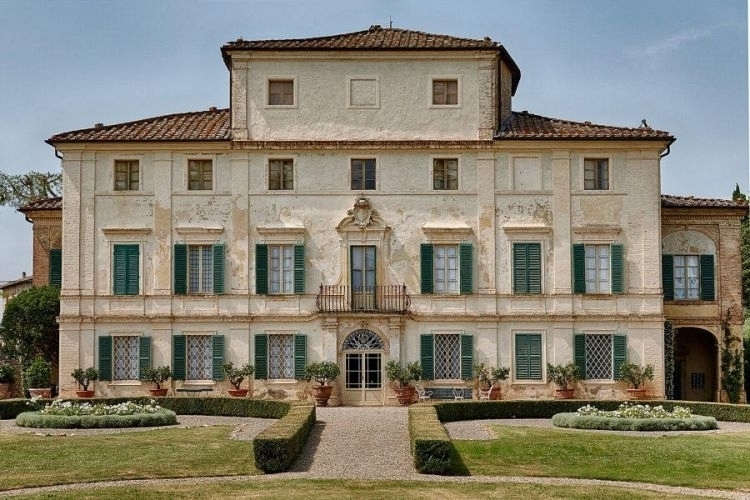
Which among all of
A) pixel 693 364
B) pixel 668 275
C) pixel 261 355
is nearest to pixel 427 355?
pixel 261 355

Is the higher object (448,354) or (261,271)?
(261,271)

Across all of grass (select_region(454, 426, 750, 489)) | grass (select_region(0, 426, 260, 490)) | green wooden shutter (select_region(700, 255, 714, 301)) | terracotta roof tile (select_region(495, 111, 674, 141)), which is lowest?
grass (select_region(454, 426, 750, 489))

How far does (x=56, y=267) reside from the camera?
36.9 meters

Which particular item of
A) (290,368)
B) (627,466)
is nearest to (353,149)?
(290,368)

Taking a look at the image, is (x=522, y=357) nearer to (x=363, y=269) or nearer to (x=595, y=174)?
(x=363, y=269)

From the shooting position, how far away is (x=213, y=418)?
1191 inches

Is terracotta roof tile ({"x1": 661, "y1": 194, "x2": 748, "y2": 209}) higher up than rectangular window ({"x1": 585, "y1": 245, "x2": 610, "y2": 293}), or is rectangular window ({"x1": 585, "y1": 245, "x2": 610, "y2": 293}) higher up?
terracotta roof tile ({"x1": 661, "y1": 194, "x2": 748, "y2": 209})

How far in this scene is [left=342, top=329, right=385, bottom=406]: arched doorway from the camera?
113 ft

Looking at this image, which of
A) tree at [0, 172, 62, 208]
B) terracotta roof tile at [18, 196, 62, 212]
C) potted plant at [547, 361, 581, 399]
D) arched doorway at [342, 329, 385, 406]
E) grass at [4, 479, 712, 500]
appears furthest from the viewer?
tree at [0, 172, 62, 208]

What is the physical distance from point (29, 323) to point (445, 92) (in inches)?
612

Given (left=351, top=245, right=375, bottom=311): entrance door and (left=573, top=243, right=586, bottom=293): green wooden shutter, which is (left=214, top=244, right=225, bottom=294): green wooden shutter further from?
(left=573, top=243, right=586, bottom=293): green wooden shutter

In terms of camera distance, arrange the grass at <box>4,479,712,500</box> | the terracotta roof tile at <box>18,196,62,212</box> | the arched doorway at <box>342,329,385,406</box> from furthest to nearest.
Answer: the terracotta roof tile at <box>18,196,62,212</box>, the arched doorway at <box>342,329,385,406</box>, the grass at <box>4,479,712,500</box>

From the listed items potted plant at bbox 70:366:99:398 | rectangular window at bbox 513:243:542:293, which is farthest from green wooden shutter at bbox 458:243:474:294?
potted plant at bbox 70:366:99:398

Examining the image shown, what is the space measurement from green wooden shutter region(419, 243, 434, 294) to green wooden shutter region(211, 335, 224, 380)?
6630 millimetres
